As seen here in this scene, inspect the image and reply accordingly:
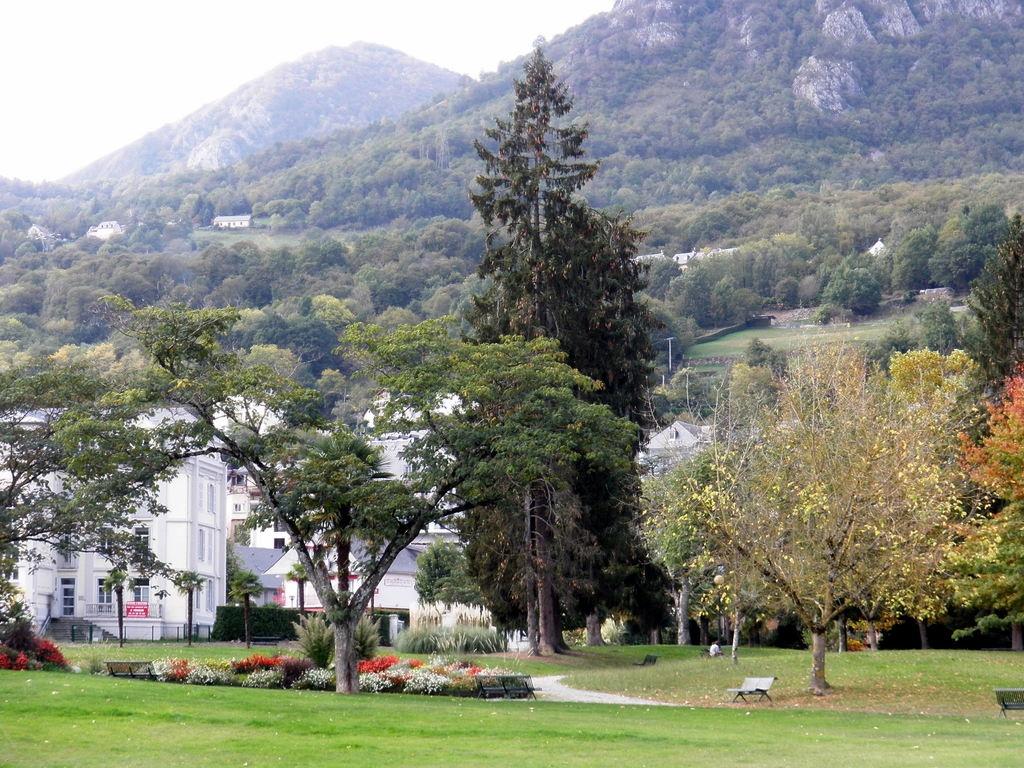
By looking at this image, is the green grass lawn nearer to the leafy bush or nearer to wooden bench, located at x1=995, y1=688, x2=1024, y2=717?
wooden bench, located at x1=995, y1=688, x2=1024, y2=717

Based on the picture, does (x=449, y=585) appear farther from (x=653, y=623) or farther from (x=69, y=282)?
(x=69, y=282)

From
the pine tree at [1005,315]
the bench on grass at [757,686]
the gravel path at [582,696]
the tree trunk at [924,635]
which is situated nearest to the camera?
the bench on grass at [757,686]

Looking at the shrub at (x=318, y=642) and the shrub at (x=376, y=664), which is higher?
the shrub at (x=318, y=642)

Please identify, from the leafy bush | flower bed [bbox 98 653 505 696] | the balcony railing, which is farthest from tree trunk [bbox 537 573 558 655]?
the balcony railing

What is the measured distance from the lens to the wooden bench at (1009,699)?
810 inches

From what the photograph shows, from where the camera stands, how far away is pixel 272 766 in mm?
13906

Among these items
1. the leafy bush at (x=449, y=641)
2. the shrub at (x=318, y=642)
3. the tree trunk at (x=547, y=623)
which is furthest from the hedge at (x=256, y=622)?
the shrub at (x=318, y=642)

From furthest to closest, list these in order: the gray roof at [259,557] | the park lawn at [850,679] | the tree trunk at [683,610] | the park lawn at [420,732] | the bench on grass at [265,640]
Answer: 1. the gray roof at [259,557]
2. the bench on grass at [265,640]
3. the tree trunk at [683,610]
4. the park lawn at [850,679]
5. the park lawn at [420,732]

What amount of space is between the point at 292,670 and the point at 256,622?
24012 millimetres

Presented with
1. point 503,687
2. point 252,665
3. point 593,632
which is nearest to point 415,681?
point 503,687

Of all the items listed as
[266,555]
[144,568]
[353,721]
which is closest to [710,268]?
[266,555]

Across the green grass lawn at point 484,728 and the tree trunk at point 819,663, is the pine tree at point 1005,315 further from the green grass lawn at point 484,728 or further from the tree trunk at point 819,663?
the tree trunk at point 819,663

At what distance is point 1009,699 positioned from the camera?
73.1 ft

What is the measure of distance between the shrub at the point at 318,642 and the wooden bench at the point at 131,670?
364cm
